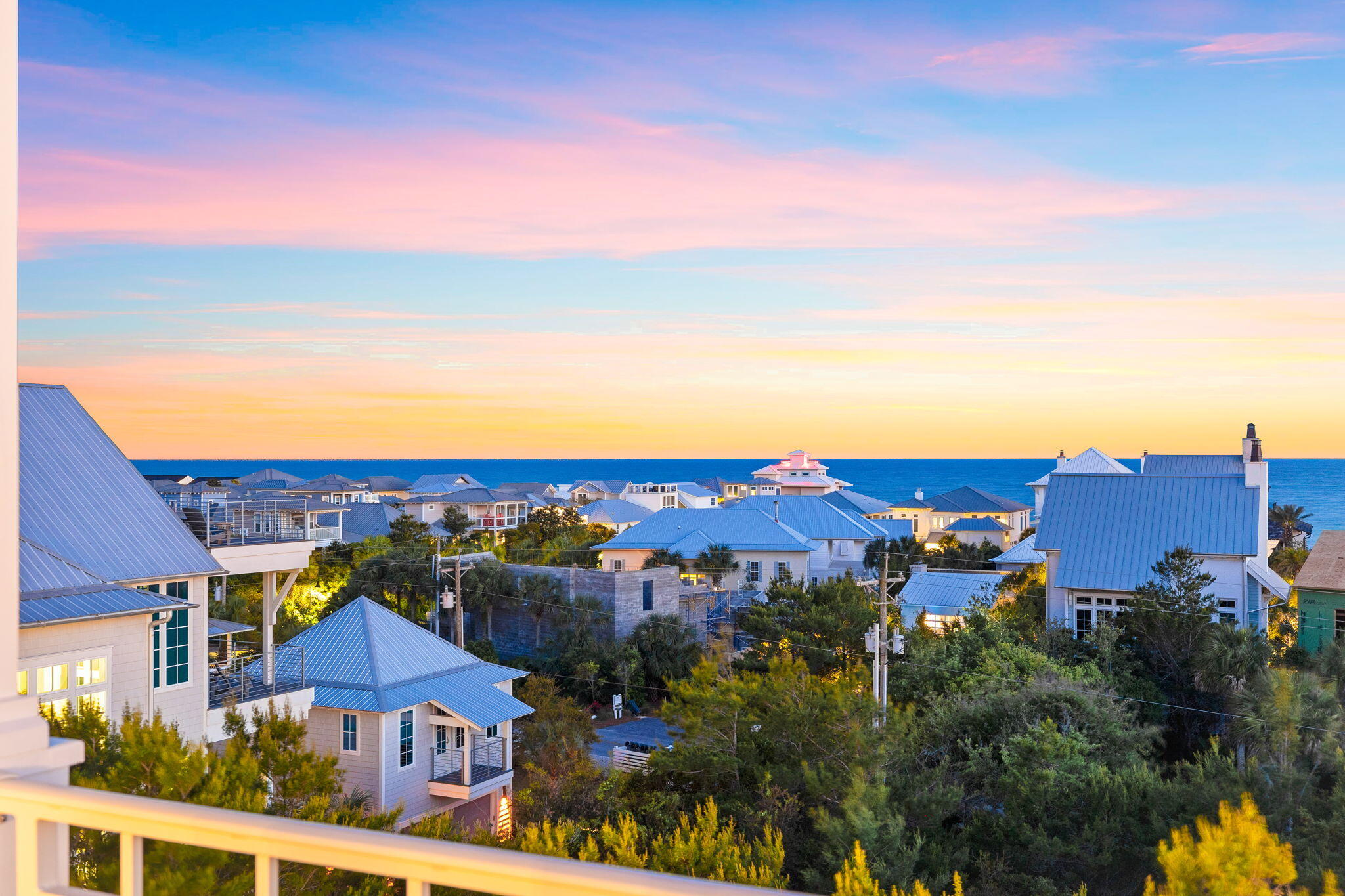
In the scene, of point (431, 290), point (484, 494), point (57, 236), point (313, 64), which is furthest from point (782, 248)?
point (484, 494)

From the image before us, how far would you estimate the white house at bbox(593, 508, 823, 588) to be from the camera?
44.2m

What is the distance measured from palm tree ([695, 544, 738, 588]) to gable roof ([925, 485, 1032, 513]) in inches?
1735

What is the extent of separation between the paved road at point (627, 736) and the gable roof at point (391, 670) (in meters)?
4.12

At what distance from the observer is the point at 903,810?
14.2 metres

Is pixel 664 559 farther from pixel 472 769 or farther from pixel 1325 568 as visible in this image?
pixel 1325 568

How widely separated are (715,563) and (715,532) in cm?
300

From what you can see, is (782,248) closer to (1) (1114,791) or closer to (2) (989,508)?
(1) (1114,791)

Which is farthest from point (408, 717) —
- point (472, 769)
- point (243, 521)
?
point (243, 521)

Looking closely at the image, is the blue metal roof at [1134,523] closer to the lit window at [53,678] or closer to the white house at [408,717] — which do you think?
the white house at [408,717]

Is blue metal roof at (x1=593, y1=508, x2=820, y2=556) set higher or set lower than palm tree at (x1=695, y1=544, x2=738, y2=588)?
higher

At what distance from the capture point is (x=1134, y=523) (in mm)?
28031

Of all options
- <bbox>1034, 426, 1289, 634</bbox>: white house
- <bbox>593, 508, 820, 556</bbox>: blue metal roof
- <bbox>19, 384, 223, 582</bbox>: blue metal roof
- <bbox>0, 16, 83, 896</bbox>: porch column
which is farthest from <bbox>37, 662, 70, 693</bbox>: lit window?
<bbox>593, 508, 820, 556</bbox>: blue metal roof

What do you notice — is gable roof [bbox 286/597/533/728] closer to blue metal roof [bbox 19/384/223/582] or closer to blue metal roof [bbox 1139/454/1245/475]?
blue metal roof [bbox 19/384/223/582]

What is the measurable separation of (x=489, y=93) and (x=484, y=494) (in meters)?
57.9
